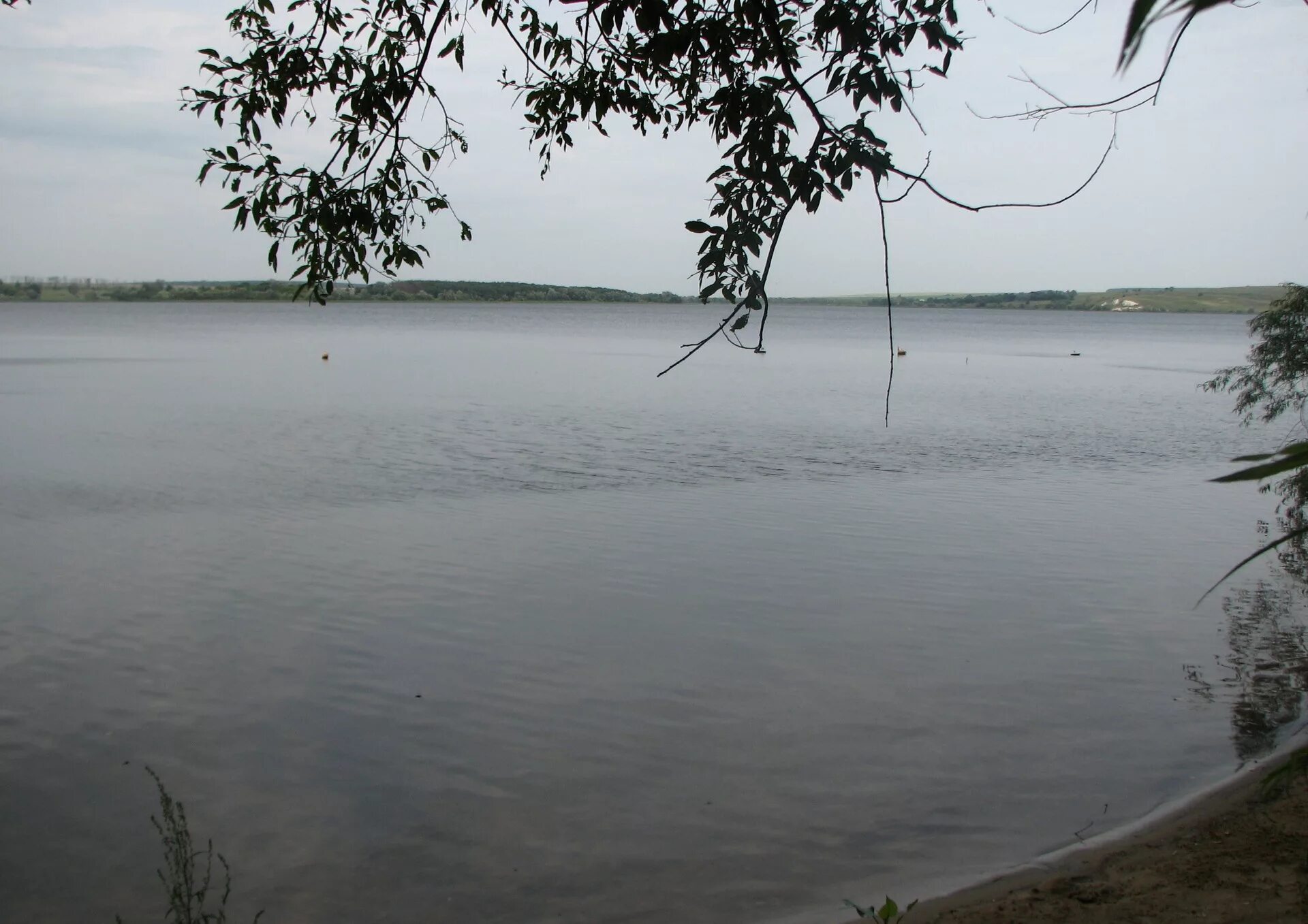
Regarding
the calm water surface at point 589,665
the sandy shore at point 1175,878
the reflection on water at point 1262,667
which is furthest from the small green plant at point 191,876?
the reflection on water at point 1262,667

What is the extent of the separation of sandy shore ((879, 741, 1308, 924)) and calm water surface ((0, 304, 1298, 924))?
0.40 meters

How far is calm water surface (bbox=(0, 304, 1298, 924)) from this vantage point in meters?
5.83

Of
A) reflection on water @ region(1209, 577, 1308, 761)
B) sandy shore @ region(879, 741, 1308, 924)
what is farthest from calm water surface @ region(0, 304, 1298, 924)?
sandy shore @ region(879, 741, 1308, 924)

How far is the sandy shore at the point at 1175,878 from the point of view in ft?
14.8

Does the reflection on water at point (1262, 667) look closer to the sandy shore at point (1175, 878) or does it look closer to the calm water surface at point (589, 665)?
the calm water surface at point (589, 665)

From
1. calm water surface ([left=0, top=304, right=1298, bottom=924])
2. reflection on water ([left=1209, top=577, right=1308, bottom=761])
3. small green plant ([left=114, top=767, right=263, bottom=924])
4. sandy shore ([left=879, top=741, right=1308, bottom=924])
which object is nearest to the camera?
sandy shore ([left=879, top=741, right=1308, bottom=924])

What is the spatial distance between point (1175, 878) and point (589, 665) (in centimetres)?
488

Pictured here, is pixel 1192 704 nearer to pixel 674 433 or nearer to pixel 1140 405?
pixel 674 433

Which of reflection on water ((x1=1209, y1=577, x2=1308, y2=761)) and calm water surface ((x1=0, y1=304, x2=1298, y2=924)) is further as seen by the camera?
reflection on water ((x1=1209, y1=577, x2=1308, y2=761))

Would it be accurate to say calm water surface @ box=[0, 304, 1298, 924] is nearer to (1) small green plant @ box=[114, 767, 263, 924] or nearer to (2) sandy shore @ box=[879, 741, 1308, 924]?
(1) small green plant @ box=[114, 767, 263, 924]

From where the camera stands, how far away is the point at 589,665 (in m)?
8.75

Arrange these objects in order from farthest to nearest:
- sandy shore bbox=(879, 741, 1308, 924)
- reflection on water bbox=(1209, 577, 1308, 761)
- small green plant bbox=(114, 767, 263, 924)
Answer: reflection on water bbox=(1209, 577, 1308, 761) < small green plant bbox=(114, 767, 263, 924) < sandy shore bbox=(879, 741, 1308, 924)

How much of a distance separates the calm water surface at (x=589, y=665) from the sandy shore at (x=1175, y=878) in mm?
403

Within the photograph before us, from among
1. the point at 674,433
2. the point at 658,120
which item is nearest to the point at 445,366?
the point at 674,433
